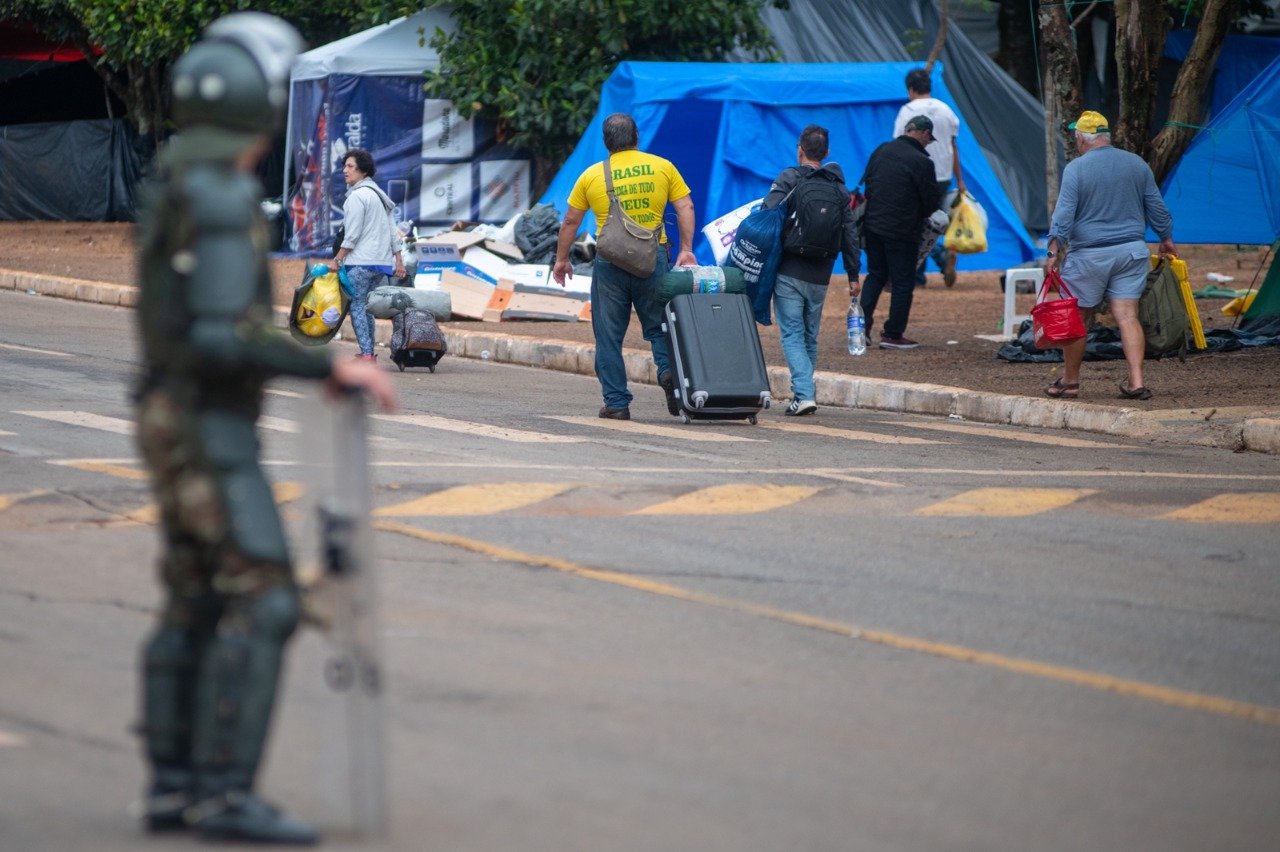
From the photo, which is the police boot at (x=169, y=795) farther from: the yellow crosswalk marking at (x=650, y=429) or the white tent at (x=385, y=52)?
the white tent at (x=385, y=52)

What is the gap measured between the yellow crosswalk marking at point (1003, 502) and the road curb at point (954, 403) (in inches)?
108

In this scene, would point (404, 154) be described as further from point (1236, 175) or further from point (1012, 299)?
point (1236, 175)

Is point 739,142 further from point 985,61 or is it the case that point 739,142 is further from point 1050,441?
point 1050,441

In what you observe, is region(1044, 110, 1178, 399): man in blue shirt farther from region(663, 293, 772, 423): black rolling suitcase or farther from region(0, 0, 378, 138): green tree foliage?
region(0, 0, 378, 138): green tree foliage

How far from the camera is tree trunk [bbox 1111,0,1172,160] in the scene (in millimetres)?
15641

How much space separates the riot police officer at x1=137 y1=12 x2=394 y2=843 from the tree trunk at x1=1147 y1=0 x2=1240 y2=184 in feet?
43.1

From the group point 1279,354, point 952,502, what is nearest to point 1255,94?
point 1279,354

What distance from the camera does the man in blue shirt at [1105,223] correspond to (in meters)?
12.6

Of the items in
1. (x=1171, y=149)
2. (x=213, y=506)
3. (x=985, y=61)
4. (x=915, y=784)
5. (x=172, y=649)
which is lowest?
(x=915, y=784)

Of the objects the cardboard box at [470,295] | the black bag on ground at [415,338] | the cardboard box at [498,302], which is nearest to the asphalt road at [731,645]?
the black bag on ground at [415,338]

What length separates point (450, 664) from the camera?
229 inches

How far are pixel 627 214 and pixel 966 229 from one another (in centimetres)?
792

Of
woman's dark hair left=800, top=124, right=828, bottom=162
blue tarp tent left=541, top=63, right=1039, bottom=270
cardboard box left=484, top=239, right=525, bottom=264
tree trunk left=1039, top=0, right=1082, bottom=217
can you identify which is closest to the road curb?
woman's dark hair left=800, top=124, right=828, bottom=162

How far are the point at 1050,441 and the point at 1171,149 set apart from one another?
16.8 ft
